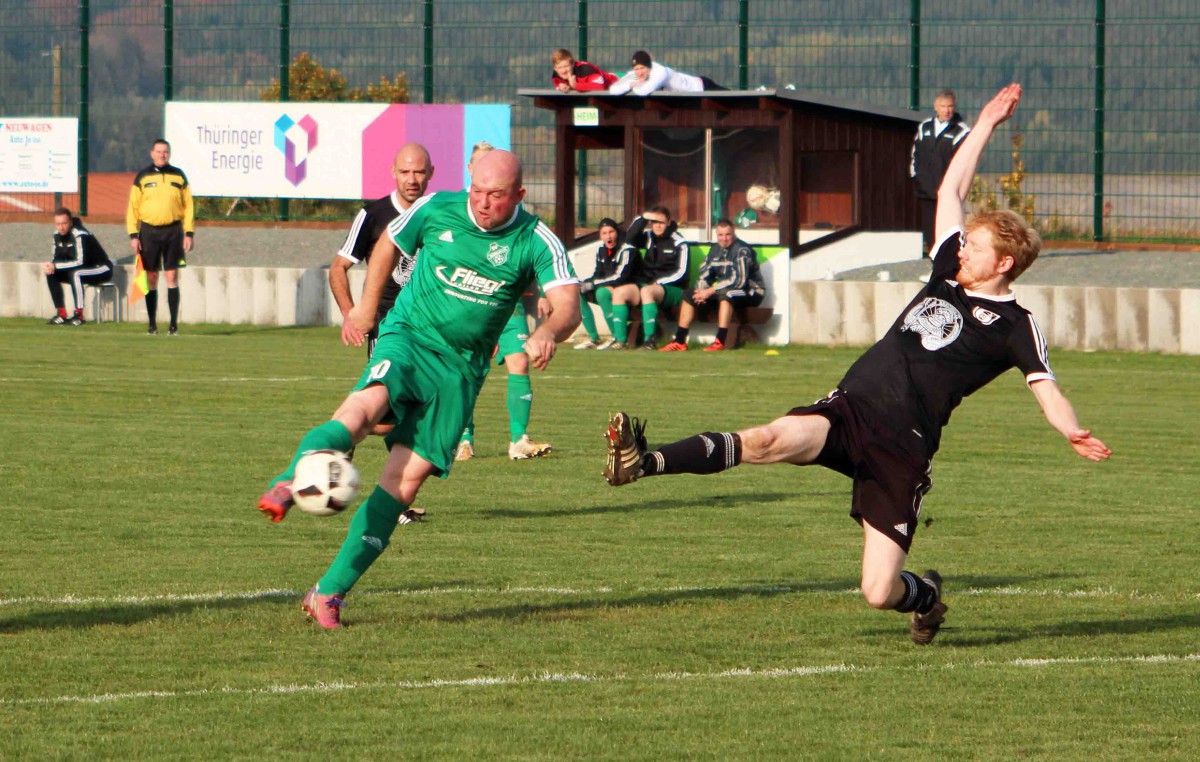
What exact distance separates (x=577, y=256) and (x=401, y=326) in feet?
57.7

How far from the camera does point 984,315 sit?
6555 mm

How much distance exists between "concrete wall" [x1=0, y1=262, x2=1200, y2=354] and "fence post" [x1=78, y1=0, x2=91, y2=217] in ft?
15.6

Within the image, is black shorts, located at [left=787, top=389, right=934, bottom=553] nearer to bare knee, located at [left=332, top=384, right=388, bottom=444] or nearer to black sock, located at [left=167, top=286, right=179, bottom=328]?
bare knee, located at [left=332, top=384, right=388, bottom=444]

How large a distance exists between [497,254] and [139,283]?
18849 mm

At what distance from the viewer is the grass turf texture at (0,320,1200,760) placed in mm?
5379

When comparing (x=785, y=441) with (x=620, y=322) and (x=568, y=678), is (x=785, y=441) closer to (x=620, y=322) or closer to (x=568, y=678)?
(x=568, y=678)

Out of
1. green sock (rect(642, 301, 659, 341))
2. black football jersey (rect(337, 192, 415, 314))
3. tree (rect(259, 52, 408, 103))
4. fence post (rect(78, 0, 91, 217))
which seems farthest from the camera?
fence post (rect(78, 0, 91, 217))

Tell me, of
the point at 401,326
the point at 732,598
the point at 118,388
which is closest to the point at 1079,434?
the point at 732,598

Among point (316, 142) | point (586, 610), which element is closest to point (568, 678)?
point (586, 610)

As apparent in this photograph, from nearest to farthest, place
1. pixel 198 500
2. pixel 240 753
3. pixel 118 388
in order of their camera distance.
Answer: pixel 240 753, pixel 198 500, pixel 118 388

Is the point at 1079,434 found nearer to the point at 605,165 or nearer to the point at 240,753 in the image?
the point at 240,753

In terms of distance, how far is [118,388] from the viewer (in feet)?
54.4

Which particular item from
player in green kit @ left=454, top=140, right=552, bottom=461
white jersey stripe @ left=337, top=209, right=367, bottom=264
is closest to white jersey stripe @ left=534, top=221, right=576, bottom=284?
white jersey stripe @ left=337, top=209, right=367, bottom=264

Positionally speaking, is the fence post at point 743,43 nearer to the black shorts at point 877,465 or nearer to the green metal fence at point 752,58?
the green metal fence at point 752,58
